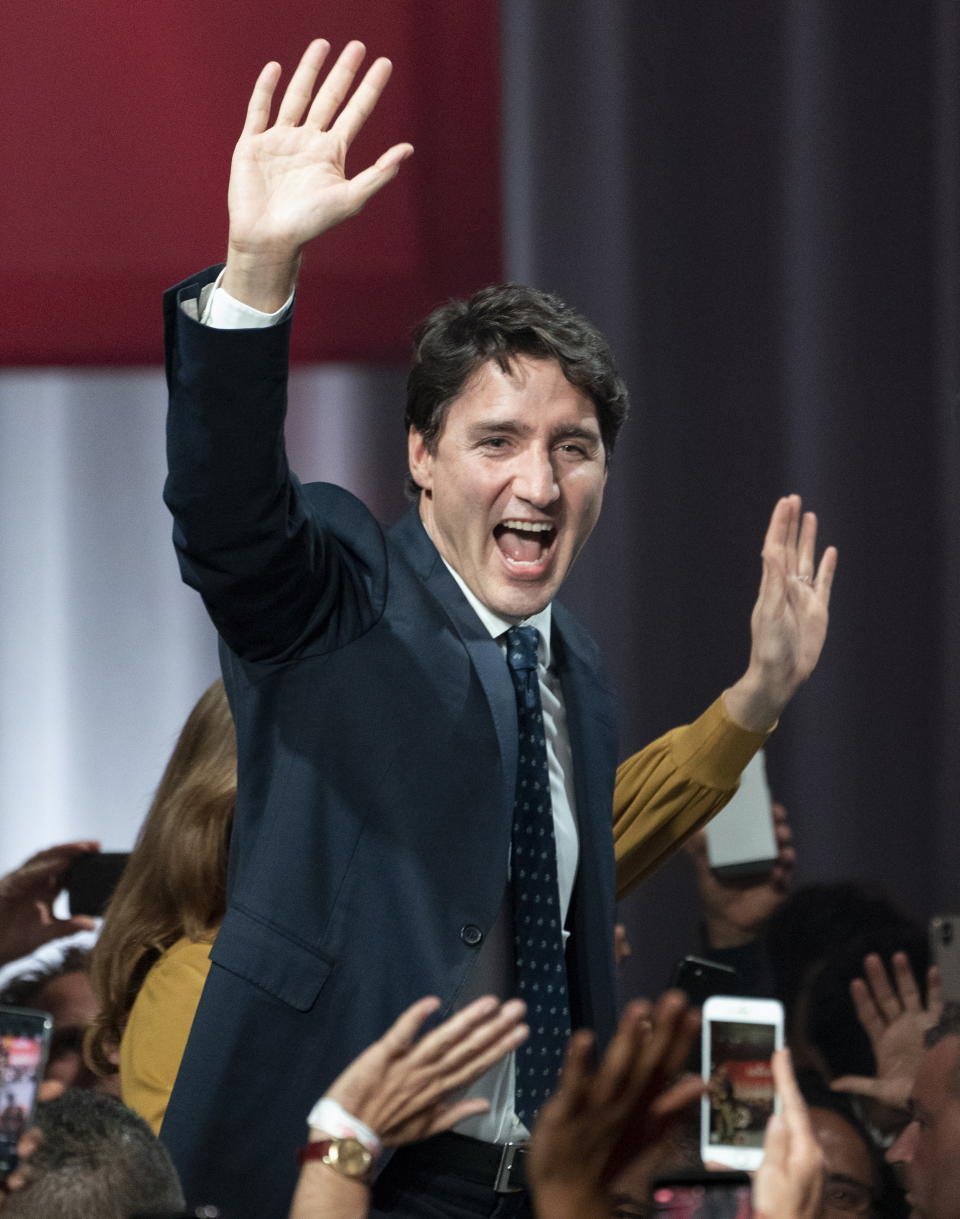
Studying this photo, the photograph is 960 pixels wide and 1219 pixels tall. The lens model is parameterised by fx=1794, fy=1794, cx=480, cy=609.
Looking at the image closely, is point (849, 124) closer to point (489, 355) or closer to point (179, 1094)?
point (489, 355)

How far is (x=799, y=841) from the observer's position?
123 inches

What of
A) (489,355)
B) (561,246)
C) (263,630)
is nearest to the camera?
(263,630)

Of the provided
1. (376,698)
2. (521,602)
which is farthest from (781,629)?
(376,698)

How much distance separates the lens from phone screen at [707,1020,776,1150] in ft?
Answer: 6.33

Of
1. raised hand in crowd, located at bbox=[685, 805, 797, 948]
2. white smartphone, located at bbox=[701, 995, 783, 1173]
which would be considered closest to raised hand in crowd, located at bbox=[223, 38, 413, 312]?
white smartphone, located at bbox=[701, 995, 783, 1173]

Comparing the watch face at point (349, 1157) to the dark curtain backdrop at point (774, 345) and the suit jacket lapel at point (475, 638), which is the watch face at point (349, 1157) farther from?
the dark curtain backdrop at point (774, 345)

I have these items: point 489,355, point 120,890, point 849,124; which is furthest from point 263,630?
point 849,124

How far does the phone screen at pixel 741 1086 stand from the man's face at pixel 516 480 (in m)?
0.67

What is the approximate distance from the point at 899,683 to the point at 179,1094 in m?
2.03

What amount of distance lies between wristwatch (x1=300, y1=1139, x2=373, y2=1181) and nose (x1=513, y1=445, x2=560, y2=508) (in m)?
0.57

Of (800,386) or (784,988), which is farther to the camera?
(800,386)

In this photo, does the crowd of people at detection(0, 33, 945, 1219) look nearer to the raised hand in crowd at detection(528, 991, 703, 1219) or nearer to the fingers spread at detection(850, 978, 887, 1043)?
the raised hand in crowd at detection(528, 991, 703, 1219)

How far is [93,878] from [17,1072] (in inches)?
46.0

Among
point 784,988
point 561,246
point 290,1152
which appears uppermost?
point 561,246
